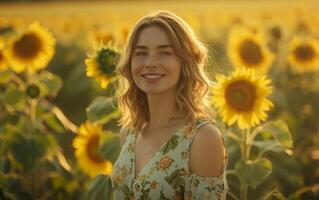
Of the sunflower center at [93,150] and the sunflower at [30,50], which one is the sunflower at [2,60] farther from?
the sunflower center at [93,150]

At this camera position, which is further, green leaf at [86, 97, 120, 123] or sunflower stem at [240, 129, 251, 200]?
green leaf at [86, 97, 120, 123]

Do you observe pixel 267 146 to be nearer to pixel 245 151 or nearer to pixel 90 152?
pixel 245 151

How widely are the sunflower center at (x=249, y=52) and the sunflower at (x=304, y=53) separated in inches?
46.2

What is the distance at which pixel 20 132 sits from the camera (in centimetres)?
466

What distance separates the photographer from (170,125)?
326cm

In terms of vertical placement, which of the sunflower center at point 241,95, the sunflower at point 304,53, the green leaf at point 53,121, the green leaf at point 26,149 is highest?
the sunflower center at point 241,95

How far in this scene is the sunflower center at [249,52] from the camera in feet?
17.8

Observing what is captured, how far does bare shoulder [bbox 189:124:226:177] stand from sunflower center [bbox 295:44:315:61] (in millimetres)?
3697

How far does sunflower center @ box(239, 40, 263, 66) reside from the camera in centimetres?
543

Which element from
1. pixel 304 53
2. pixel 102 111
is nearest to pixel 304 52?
pixel 304 53

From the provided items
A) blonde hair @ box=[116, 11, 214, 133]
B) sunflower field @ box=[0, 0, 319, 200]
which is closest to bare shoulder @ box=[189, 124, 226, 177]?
blonde hair @ box=[116, 11, 214, 133]

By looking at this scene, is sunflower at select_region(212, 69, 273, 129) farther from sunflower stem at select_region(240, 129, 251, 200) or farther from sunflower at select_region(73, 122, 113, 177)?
sunflower at select_region(73, 122, 113, 177)

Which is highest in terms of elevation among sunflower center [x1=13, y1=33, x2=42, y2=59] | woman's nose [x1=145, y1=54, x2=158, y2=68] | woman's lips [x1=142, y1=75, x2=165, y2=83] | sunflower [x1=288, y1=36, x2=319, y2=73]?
woman's nose [x1=145, y1=54, x2=158, y2=68]

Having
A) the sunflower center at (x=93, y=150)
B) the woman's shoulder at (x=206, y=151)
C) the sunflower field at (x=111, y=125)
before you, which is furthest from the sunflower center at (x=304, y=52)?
the woman's shoulder at (x=206, y=151)
